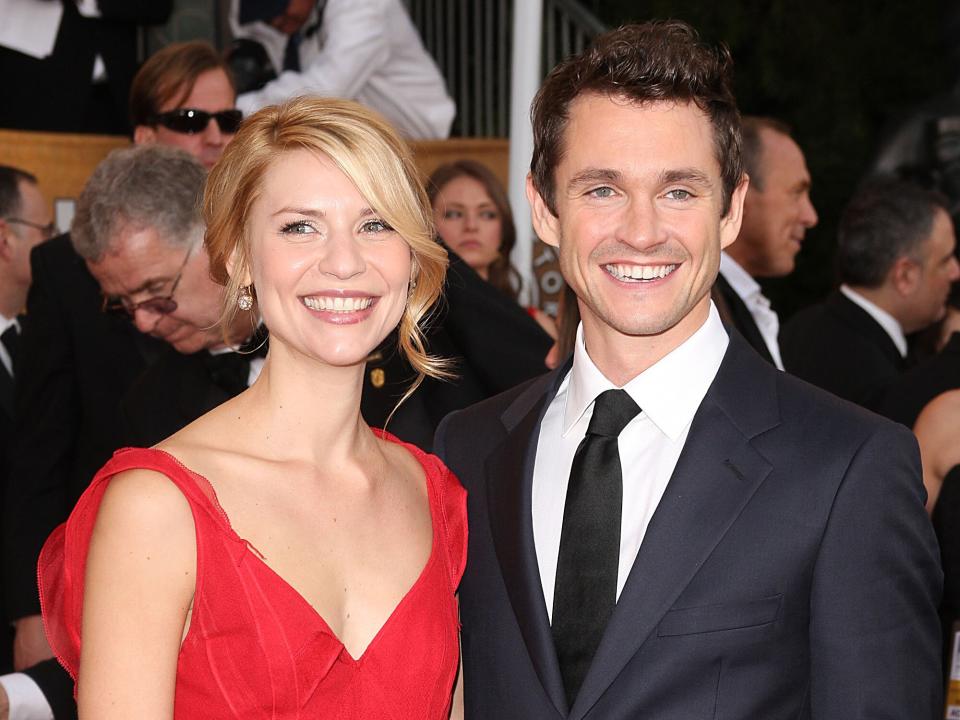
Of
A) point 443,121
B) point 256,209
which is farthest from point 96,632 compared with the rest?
point 443,121

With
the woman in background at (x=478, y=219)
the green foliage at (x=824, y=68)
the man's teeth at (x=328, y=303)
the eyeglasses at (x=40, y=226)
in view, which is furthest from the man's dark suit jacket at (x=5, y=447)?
the green foliage at (x=824, y=68)

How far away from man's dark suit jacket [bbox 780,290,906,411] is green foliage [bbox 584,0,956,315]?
3556mm

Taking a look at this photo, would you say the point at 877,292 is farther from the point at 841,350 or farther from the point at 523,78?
the point at 523,78

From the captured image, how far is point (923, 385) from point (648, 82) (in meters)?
1.90

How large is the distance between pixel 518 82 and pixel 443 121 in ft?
3.93

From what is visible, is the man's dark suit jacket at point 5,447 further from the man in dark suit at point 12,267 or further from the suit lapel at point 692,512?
the suit lapel at point 692,512

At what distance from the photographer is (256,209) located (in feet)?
7.21

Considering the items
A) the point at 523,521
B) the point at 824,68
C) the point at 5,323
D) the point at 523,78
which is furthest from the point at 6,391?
the point at 824,68

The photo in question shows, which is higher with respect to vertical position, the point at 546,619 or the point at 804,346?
the point at 546,619

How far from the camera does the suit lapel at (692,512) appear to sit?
195 centimetres

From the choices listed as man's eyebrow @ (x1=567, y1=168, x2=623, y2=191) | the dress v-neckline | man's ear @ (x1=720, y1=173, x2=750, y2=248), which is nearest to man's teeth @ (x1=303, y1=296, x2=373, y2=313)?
the dress v-neckline

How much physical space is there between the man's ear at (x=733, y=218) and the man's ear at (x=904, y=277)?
10.1ft

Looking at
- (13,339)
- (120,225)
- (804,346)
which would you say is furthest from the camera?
(804,346)

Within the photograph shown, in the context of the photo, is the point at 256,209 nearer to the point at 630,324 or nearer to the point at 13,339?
the point at 630,324
